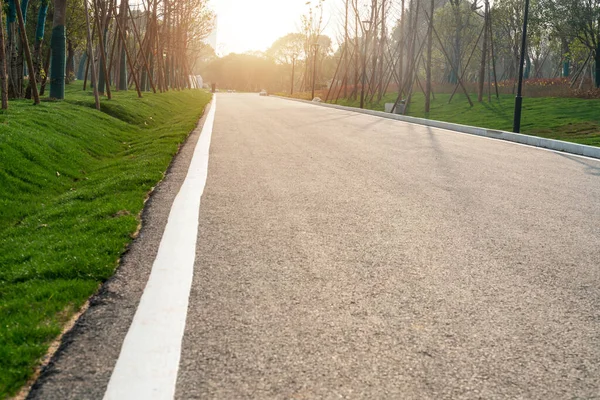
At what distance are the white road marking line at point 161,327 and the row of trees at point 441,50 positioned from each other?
1008 inches

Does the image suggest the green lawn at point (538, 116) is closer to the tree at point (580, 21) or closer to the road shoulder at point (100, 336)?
the tree at point (580, 21)

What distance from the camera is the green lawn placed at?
19.4m

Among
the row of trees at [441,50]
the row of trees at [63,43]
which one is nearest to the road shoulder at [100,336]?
the row of trees at [63,43]

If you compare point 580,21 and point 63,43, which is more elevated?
point 580,21

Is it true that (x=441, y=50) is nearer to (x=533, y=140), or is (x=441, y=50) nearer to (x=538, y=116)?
(x=538, y=116)

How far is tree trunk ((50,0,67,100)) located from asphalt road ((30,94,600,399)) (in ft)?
39.8

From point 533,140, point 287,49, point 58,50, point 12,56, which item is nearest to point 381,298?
point 533,140

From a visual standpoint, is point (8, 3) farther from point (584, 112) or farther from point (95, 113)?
point (584, 112)

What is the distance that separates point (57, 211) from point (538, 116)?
22.2 meters

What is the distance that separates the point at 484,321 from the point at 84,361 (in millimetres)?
2005

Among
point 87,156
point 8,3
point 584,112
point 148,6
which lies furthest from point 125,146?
point 148,6

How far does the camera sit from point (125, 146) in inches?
521

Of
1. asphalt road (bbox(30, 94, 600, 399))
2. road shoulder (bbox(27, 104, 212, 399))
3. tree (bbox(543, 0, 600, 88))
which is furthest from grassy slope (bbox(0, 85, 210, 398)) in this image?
tree (bbox(543, 0, 600, 88))

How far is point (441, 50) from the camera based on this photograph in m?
57.1
